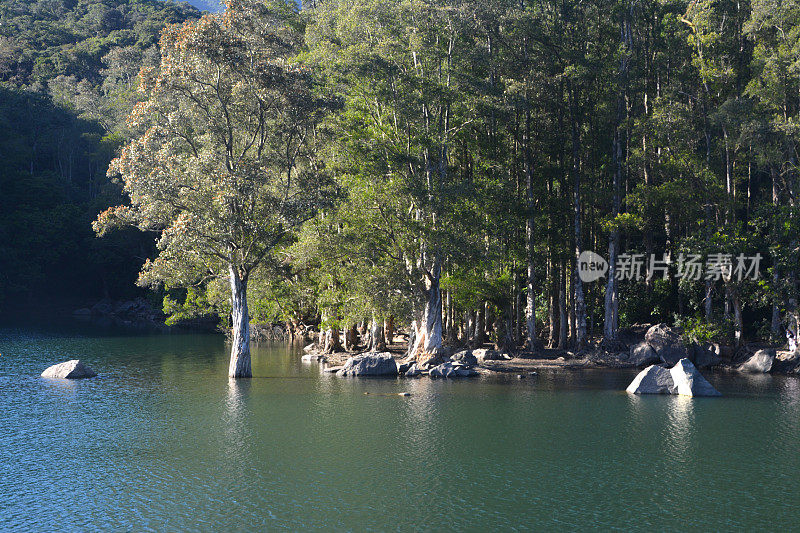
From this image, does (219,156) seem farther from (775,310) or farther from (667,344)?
(775,310)

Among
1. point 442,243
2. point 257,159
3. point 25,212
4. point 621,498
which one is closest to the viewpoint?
point 621,498

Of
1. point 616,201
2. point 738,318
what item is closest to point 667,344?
point 738,318

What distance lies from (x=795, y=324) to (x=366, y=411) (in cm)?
2700

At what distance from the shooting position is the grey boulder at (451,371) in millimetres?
35378

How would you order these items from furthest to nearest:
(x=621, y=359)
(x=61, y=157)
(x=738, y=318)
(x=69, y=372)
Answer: (x=61, y=157)
(x=621, y=359)
(x=738, y=318)
(x=69, y=372)

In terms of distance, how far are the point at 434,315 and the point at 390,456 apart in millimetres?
18893

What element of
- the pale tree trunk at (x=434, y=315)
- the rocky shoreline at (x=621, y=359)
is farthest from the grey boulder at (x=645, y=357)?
the pale tree trunk at (x=434, y=315)

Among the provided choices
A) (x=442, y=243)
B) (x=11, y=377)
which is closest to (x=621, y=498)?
(x=442, y=243)

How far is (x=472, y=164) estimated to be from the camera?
4462cm

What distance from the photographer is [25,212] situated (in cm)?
7781

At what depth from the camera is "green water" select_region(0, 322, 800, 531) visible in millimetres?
15516

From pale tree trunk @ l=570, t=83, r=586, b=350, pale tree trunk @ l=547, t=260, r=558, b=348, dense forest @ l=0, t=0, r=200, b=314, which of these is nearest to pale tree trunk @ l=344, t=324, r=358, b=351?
pale tree trunk @ l=547, t=260, r=558, b=348

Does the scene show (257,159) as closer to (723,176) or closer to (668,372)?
(668,372)

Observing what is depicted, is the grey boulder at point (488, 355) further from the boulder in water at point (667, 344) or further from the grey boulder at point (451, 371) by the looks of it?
the boulder in water at point (667, 344)
